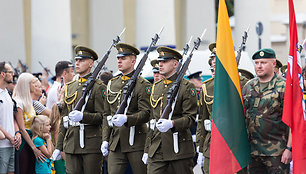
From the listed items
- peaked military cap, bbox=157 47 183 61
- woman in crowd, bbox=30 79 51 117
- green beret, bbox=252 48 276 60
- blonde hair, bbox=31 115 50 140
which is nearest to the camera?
green beret, bbox=252 48 276 60

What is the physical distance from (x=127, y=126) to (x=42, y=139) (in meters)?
1.84

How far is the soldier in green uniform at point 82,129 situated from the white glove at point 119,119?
2.10 ft

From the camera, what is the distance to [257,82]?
7980mm

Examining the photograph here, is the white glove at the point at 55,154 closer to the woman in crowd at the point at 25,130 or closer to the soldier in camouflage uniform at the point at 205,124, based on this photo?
the woman in crowd at the point at 25,130

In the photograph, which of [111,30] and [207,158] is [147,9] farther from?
[207,158]

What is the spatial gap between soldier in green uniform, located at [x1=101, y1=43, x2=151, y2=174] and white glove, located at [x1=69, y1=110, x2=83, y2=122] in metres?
0.35

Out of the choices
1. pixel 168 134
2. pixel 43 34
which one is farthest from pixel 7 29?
pixel 168 134

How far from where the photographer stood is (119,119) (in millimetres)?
8555

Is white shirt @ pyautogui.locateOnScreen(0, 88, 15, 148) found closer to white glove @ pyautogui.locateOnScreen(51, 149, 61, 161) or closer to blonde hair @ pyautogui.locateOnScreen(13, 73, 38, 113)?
blonde hair @ pyautogui.locateOnScreen(13, 73, 38, 113)

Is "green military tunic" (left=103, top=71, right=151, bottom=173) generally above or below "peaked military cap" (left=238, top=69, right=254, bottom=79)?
below

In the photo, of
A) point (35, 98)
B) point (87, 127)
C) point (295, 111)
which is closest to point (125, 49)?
point (87, 127)

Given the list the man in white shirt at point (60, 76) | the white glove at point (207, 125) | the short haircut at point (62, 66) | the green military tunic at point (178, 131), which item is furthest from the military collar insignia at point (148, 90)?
the short haircut at point (62, 66)

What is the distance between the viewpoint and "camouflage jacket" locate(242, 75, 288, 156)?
7746 millimetres

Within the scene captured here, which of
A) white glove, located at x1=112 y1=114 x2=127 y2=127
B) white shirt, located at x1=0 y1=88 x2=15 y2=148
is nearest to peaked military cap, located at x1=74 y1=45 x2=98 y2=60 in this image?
white shirt, located at x1=0 y1=88 x2=15 y2=148
